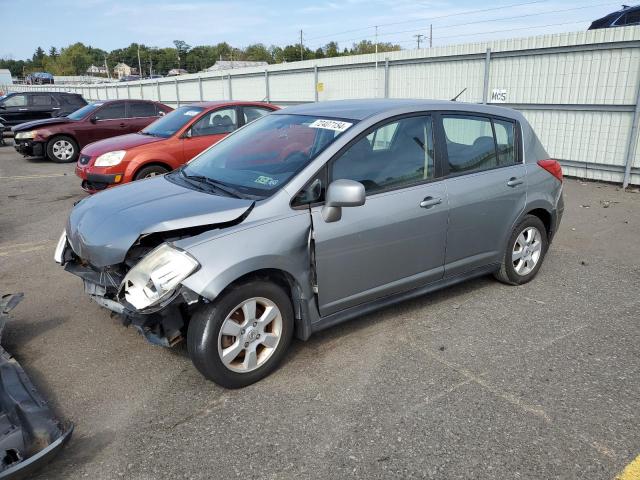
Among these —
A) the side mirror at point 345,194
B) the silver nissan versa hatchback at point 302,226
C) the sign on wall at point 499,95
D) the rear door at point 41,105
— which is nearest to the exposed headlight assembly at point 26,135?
the rear door at point 41,105

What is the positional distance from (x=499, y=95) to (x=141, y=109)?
8.87 m

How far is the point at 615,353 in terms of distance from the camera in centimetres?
364

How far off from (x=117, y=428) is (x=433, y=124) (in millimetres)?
3033

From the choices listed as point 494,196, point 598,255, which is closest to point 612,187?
point 598,255

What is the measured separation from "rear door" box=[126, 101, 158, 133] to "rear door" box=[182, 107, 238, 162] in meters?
5.34

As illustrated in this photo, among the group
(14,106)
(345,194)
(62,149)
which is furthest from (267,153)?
(14,106)

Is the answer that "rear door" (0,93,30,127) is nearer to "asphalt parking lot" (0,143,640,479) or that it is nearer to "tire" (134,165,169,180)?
"tire" (134,165,169,180)

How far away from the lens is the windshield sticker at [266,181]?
344cm

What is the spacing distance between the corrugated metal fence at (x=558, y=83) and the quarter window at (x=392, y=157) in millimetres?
6665

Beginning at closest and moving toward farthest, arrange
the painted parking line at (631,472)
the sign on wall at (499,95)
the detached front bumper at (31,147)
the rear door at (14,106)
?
the painted parking line at (631,472), the sign on wall at (499,95), the detached front bumper at (31,147), the rear door at (14,106)

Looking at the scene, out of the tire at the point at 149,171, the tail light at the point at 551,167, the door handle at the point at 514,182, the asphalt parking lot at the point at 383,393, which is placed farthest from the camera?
the tire at the point at 149,171

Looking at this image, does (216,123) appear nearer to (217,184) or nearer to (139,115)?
(217,184)

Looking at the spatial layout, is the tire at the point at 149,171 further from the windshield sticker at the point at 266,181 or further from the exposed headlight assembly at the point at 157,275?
the exposed headlight assembly at the point at 157,275

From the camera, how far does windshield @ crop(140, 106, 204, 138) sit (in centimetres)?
846
